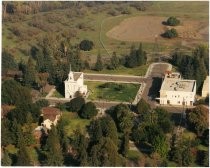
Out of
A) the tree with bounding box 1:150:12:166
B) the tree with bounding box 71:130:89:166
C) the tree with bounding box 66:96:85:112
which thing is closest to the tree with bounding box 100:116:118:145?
the tree with bounding box 71:130:89:166

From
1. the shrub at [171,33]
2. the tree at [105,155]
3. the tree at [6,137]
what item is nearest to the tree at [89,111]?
the tree at [6,137]

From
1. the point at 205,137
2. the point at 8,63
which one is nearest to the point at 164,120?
the point at 205,137

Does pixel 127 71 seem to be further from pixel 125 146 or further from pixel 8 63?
pixel 125 146

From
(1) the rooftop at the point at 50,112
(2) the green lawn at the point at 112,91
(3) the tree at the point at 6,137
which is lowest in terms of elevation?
(3) the tree at the point at 6,137

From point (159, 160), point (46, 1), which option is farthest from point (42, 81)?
point (46, 1)

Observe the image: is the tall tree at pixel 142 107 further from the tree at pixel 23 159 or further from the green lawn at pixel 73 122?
the tree at pixel 23 159

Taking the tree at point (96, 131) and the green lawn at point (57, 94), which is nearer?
the tree at point (96, 131)
